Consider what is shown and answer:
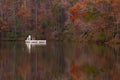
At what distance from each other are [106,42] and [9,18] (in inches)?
1033

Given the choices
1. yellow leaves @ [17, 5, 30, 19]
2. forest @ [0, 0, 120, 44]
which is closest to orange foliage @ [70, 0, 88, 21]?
forest @ [0, 0, 120, 44]

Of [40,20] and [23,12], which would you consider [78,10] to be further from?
[23,12]

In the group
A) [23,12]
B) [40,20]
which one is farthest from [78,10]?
[23,12]

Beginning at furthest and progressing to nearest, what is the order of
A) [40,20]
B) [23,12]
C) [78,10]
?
[40,20] → [23,12] → [78,10]

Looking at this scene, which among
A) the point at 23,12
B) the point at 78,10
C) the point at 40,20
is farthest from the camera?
the point at 40,20

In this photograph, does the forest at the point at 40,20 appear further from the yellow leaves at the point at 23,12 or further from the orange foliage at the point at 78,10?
the orange foliage at the point at 78,10

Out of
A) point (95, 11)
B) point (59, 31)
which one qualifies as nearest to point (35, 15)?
point (59, 31)

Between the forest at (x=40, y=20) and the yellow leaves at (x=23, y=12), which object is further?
the yellow leaves at (x=23, y=12)

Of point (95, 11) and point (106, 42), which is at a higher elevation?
point (95, 11)

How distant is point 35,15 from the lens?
7075 centimetres

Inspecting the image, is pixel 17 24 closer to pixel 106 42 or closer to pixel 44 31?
pixel 44 31

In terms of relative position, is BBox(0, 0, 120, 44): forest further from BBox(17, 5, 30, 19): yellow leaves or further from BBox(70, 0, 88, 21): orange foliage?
BBox(70, 0, 88, 21): orange foliage


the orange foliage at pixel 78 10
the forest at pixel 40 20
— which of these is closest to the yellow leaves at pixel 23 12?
the forest at pixel 40 20

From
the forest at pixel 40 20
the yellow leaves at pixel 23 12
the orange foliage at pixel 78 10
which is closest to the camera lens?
the orange foliage at pixel 78 10
